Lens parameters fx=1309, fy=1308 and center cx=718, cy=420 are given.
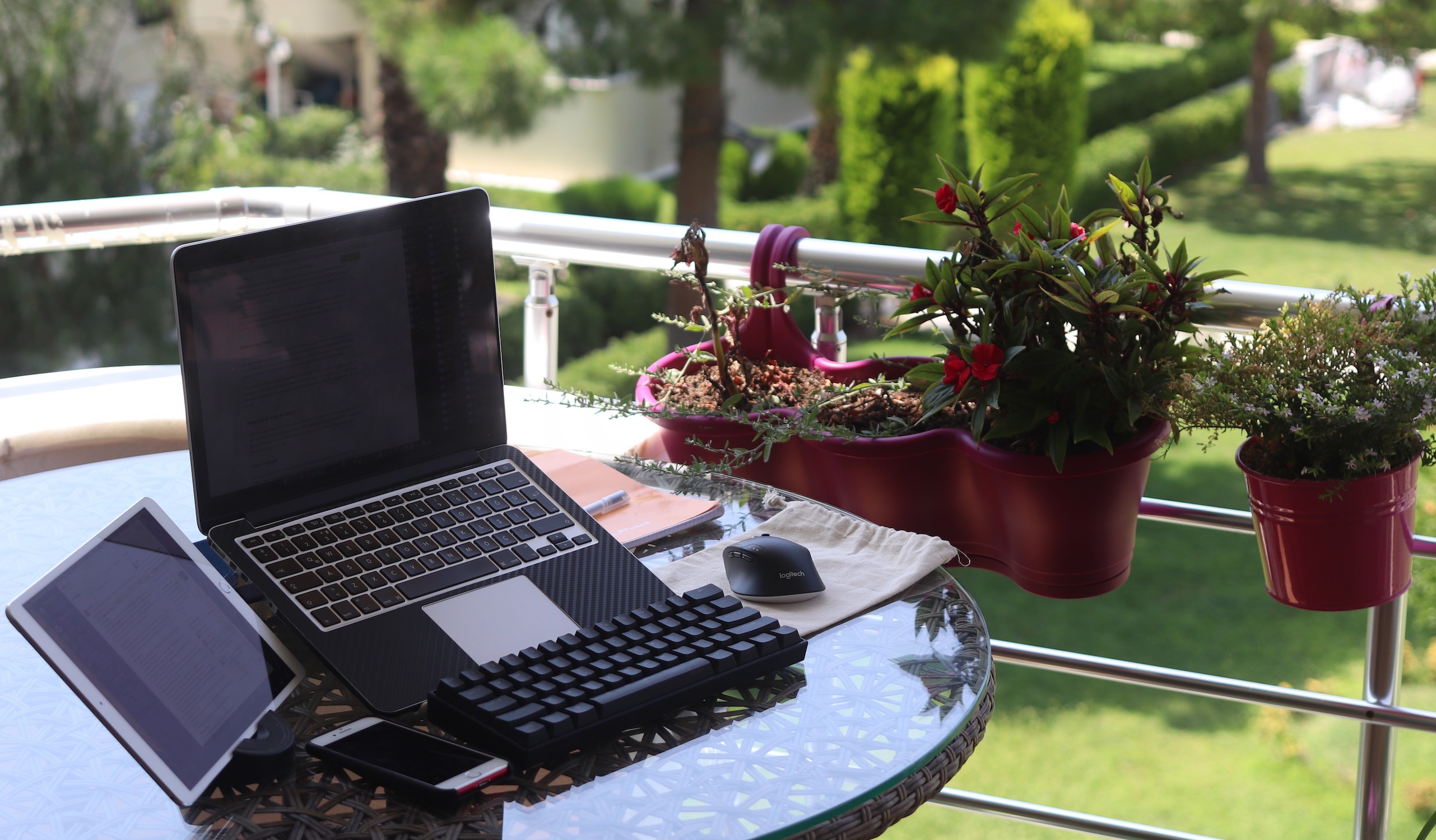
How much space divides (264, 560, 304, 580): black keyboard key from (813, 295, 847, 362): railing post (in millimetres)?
798

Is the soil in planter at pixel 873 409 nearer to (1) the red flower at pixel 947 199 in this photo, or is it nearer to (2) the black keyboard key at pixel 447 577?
(1) the red flower at pixel 947 199

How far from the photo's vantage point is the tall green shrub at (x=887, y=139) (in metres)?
10.1

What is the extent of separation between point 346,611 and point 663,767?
308mm

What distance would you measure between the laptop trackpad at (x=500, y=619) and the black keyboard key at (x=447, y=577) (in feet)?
0.04

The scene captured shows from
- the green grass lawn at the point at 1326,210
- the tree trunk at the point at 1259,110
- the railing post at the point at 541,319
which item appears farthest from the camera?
the tree trunk at the point at 1259,110

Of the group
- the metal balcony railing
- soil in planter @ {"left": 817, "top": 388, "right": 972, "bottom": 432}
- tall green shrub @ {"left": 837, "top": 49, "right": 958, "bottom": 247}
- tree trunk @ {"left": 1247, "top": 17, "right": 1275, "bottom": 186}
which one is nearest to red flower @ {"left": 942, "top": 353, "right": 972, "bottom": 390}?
soil in planter @ {"left": 817, "top": 388, "right": 972, "bottom": 432}

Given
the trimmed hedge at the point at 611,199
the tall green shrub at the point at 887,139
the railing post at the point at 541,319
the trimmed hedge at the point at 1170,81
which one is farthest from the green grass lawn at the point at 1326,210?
the railing post at the point at 541,319

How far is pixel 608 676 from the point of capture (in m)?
0.92

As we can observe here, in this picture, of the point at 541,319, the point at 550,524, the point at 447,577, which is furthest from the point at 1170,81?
the point at 447,577

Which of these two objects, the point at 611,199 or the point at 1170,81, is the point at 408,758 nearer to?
the point at 611,199

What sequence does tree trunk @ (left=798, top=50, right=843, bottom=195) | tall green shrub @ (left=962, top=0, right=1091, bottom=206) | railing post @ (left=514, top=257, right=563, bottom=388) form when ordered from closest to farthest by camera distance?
1. railing post @ (left=514, top=257, right=563, bottom=388)
2. tall green shrub @ (left=962, top=0, right=1091, bottom=206)
3. tree trunk @ (left=798, top=50, right=843, bottom=195)

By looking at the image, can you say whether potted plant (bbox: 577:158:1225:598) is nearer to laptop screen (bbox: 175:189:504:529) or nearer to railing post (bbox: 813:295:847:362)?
railing post (bbox: 813:295:847:362)

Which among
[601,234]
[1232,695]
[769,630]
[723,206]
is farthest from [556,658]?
[723,206]

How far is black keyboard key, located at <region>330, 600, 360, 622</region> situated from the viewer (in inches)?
40.3
